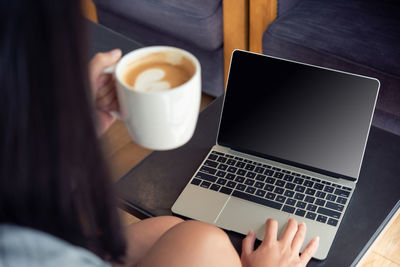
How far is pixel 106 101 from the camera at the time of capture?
0.71 metres

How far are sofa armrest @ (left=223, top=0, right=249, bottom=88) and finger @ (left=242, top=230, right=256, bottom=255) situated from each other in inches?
38.7

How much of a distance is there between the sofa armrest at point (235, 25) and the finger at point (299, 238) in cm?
98

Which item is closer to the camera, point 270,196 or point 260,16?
point 270,196

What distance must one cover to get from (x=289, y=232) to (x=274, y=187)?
0.42 feet

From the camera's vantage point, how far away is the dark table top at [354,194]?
2.92 feet

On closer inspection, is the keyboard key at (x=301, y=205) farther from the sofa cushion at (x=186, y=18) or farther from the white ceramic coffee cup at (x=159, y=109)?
the sofa cushion at (x=186, y=18)

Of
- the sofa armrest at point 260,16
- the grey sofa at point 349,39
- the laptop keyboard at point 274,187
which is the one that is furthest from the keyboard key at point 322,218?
the sofa armrest at point 260,16

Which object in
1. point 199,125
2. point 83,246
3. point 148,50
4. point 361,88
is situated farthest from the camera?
point 199,125

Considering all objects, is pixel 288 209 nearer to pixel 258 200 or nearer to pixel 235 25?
pixel 258 200

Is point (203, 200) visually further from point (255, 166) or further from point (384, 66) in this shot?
point (384, 66)

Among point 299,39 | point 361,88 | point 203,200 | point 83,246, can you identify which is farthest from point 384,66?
point 83,246

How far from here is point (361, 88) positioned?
930 millimetres

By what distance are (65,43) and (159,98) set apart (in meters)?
0.20

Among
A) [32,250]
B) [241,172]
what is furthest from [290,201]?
[32,250]
